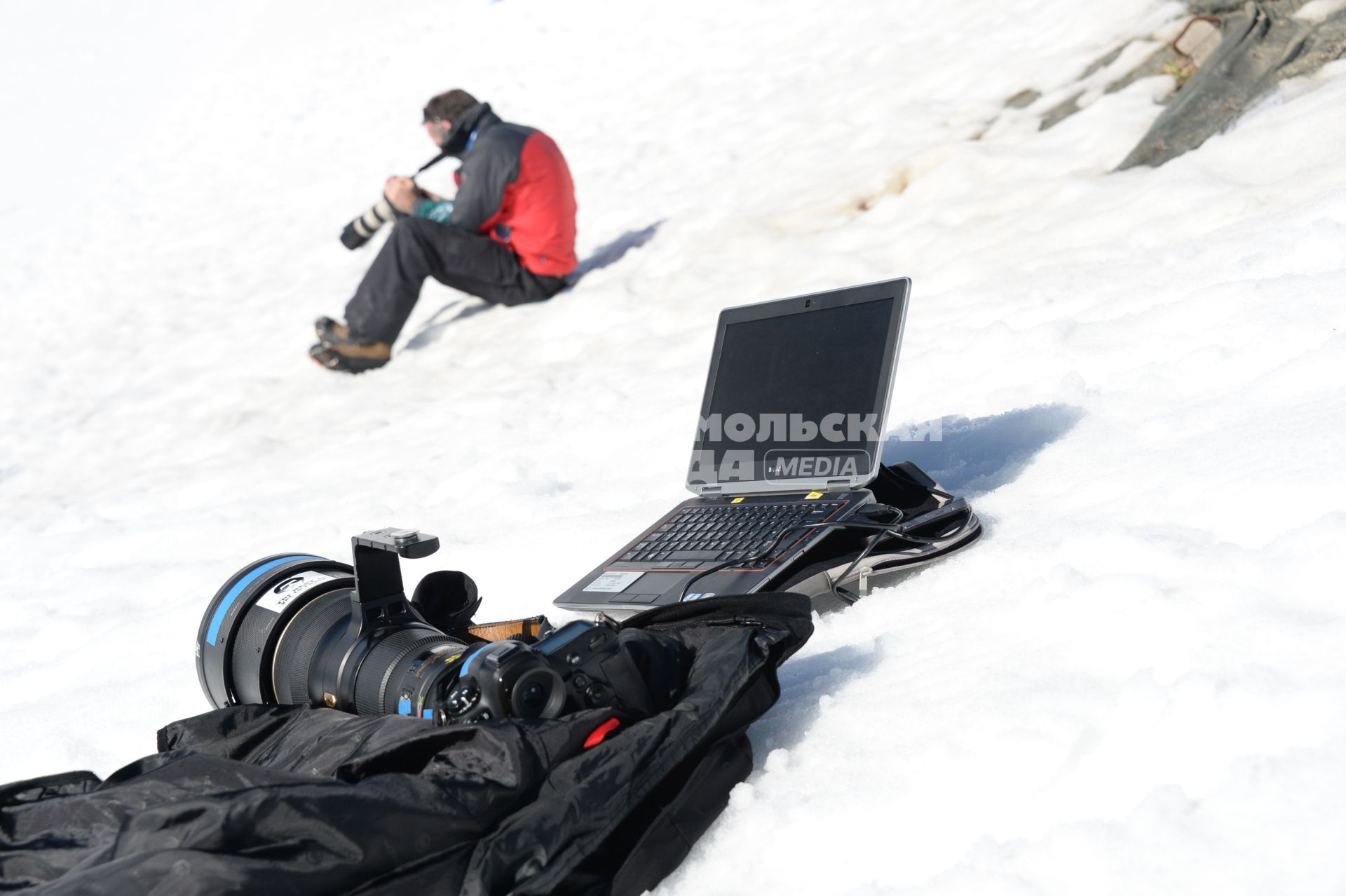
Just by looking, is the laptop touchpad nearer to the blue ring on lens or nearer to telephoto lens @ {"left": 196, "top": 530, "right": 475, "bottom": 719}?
telephoto lens @ {"left": 196, "top": 530, "right": 475, "bottom": 719}

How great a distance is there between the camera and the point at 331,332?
17.9 ft

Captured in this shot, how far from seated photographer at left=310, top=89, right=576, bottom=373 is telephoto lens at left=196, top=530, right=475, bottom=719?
145 inches

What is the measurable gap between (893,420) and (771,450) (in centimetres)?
77

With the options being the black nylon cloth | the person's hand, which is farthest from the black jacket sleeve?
the black nylon cloth

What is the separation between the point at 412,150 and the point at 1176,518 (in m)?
8.29

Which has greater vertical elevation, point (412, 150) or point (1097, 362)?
point (412, 150)

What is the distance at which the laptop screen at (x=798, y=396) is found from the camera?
86.1 inches

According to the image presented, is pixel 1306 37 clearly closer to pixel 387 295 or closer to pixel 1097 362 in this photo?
pixel 1097 362

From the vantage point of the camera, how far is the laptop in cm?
203

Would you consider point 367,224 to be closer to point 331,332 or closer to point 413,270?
point 413,270

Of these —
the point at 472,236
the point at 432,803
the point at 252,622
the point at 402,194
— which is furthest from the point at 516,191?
A: the point at 432,803

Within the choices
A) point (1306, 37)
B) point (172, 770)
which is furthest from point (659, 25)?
point (172, 770)

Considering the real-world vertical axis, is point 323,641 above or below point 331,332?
above

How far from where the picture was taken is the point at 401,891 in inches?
46.5
